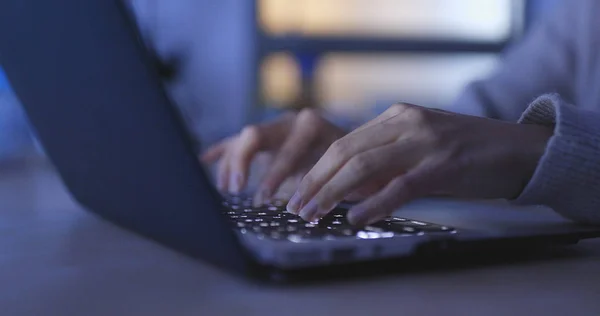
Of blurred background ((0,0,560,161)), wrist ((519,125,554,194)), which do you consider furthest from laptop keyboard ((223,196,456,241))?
blurred background ((0,0,560,161))

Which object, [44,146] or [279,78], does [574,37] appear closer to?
[44,146]

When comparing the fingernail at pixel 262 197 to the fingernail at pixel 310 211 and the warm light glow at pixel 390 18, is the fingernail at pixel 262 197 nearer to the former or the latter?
the fingernail at pixel 310 211

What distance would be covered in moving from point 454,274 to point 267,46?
1.98m

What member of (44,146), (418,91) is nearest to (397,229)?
(44,146)

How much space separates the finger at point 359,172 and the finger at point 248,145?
36 cm

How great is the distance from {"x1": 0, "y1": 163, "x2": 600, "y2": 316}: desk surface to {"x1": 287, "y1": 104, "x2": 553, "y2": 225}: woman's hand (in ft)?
0.31

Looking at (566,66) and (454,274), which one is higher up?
(566,66)

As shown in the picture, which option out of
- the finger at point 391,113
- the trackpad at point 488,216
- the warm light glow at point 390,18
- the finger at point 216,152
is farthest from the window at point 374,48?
the finger at point 391,113

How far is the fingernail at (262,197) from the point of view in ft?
2.21

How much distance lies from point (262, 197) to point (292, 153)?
Result: 0.42ft

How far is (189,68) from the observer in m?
2.43

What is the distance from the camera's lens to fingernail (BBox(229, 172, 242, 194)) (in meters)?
0.87

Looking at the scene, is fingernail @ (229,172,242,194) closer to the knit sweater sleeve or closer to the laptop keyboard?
the laptop keyboard

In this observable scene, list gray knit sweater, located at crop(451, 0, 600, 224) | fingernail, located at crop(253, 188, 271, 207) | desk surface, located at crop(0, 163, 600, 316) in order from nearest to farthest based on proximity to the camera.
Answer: desk surface, located at crop(0, 163, 600, 316)
fingernail, located at crop(253, 188, 271, 207)
gray knit sweater, located at crop(451, 0, 600, 224)
